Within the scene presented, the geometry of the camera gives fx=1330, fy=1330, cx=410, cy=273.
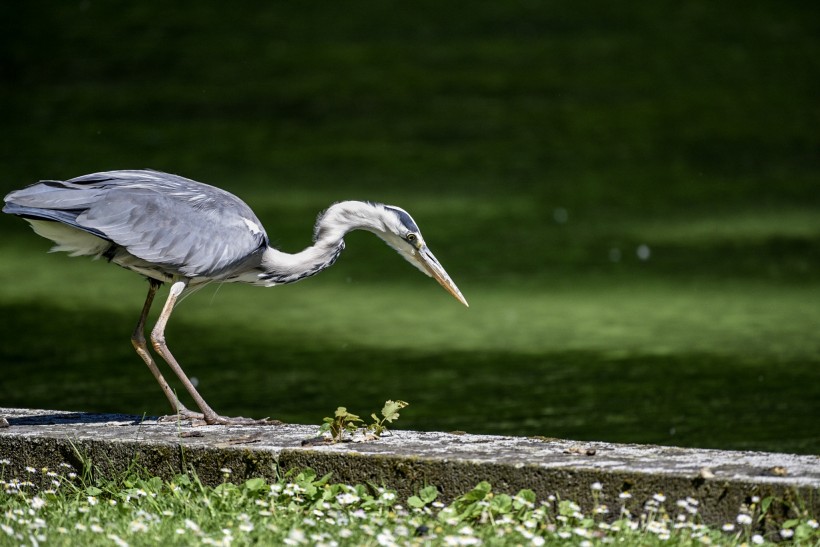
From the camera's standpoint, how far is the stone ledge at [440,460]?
4.15 meters

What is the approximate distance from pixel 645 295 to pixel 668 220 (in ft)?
13.1

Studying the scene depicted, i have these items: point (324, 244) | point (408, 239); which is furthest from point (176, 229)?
point (408, 239)

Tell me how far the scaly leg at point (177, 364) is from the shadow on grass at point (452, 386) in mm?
1604

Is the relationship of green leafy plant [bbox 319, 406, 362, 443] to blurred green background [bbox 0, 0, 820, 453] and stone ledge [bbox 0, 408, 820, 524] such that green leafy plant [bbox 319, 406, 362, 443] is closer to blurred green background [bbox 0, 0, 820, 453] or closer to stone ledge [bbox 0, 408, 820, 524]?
stone ledge [bbox 0, 408, 820, 524]

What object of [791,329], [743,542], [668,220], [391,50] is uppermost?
[391,50]

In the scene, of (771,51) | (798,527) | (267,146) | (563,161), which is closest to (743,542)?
(798,527)

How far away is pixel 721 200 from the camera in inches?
629

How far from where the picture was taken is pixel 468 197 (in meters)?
16.0

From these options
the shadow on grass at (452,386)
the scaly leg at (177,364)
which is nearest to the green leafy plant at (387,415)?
the scaly leg at (177,364)

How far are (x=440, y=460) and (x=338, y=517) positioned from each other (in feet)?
1.46

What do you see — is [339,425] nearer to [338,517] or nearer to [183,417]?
[338,517]

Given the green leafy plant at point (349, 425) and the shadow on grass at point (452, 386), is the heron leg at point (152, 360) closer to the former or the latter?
the green leafy plant at point (349, 425)

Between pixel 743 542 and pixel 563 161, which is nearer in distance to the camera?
pixel 743 542

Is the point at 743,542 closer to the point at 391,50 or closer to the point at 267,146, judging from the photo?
the point at 267,146
